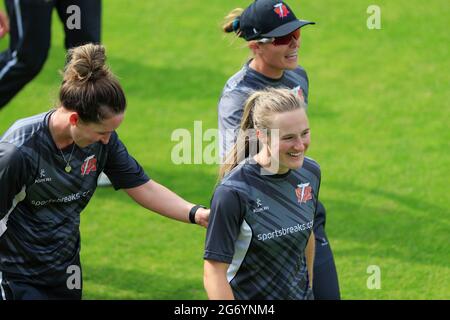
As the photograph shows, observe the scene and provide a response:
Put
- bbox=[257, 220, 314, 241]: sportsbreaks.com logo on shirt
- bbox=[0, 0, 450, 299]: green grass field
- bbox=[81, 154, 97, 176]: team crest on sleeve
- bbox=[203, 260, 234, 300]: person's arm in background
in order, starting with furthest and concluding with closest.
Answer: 1. bbox=[0, 0, 450, 299]: green grass field
2. bbox=[81, 154, 97, 176]: team crest on sleeve
3. bbox=[257, 220, 314, 241]: sportsbreaks.com logo on shirt
4. bbox=[203, 260, 234, 300]: person's arm in background

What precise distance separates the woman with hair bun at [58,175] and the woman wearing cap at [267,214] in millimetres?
523

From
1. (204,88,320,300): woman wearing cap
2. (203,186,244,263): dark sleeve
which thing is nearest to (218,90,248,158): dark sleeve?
(204,88,320,300): woman wearing cap

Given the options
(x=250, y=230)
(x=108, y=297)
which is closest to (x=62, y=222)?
(x=250, y=230)

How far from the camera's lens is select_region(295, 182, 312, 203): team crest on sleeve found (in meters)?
4.69

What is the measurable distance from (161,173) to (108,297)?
84.7 inches

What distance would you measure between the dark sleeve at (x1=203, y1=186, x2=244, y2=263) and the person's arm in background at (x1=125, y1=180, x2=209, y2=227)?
70cm

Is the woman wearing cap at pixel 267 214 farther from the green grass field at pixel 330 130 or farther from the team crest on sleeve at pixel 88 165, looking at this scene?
the green grass field at pixel 330 130

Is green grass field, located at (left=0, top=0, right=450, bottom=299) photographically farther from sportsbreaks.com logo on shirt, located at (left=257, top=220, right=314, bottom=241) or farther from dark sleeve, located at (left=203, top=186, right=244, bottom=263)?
sportsbreaks.com logo on shirt, located at (left=257, top=220, right=314, bottom=241)

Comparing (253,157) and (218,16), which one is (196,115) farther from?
(253,157)

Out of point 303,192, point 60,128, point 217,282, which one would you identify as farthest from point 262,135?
point 60,128

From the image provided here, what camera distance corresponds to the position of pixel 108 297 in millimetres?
6477

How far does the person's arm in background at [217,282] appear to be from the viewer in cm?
439

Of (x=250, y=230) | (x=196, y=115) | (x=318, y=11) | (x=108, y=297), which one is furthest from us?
(x=318, y=11)

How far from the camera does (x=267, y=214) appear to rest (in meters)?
4.55
